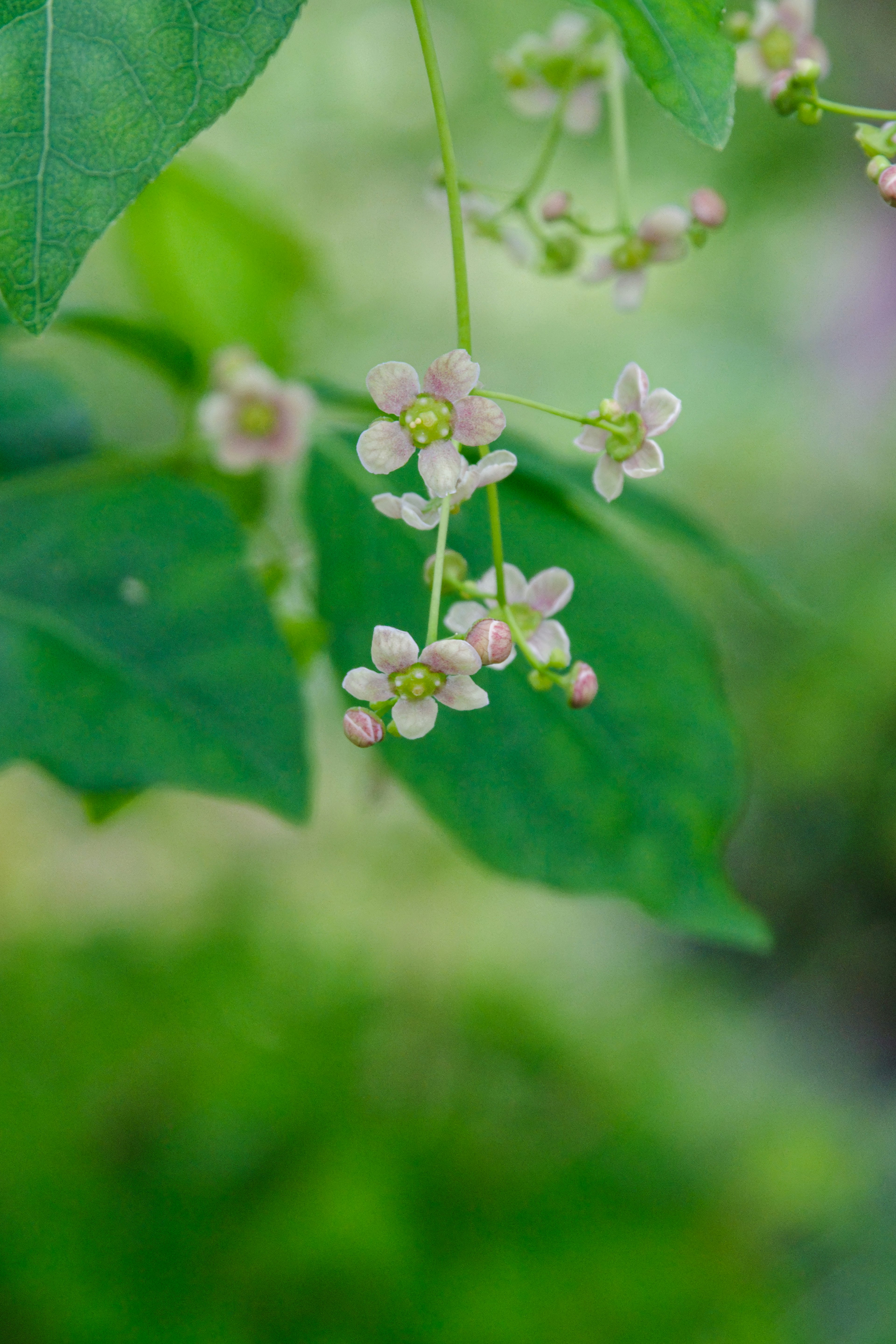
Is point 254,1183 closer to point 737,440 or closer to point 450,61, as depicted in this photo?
point 737,440

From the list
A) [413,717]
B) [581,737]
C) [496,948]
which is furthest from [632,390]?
[496,948]

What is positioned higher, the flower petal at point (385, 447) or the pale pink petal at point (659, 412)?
the pale pink petal at point (659, 412)

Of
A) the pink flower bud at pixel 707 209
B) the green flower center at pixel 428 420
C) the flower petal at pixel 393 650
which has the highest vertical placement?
the pink flower bud at pixel 707 209

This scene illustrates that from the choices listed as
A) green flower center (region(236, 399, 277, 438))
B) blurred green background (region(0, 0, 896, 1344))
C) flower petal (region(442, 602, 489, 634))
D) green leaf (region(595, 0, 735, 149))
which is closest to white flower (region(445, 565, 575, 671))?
flower petal (region(442, 602, 489, 634))

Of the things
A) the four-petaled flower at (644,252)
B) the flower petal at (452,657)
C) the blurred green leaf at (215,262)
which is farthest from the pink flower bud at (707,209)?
the blurred green leaf at (215,262)

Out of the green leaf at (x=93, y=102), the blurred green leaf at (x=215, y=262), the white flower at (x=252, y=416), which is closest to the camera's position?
the green leaf at (x=93, y=102)

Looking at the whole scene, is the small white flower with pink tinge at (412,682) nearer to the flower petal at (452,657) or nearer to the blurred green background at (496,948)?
the flower petal at (452,657)
